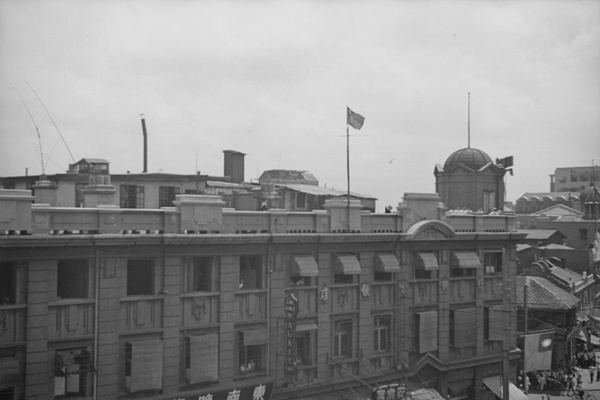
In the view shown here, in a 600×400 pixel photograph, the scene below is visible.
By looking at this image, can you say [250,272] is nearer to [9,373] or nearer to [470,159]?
[9,373]

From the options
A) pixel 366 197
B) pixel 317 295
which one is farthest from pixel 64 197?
pixel 366 197

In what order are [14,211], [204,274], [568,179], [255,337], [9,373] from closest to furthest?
1. [9,373]
2. [14,211]
3. [204,274]
4. [255,337]
5. [568,179]

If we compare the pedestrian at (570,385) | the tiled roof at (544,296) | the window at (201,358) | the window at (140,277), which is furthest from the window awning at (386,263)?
the tiled roof at (544,296)

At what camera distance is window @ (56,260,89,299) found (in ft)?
73.4

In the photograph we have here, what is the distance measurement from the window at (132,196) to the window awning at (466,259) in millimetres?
15494

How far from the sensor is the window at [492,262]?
118ft

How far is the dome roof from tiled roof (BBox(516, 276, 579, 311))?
10.9m

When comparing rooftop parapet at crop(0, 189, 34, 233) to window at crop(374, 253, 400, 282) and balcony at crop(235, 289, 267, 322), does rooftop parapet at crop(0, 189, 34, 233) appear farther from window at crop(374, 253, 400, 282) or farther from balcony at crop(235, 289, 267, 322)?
window at crop(374, 253, 400, 282)

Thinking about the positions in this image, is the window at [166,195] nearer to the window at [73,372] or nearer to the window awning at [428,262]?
the window at [73,372]

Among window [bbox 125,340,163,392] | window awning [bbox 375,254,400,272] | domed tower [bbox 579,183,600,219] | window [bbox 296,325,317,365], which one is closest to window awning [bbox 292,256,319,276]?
window [bbox 296,325,317,365]

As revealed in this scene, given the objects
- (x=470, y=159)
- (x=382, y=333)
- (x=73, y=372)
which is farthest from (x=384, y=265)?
(x=470, y=159)

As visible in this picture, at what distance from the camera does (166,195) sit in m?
30.7

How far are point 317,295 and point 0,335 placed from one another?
1266cm

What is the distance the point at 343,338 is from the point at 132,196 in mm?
11288
